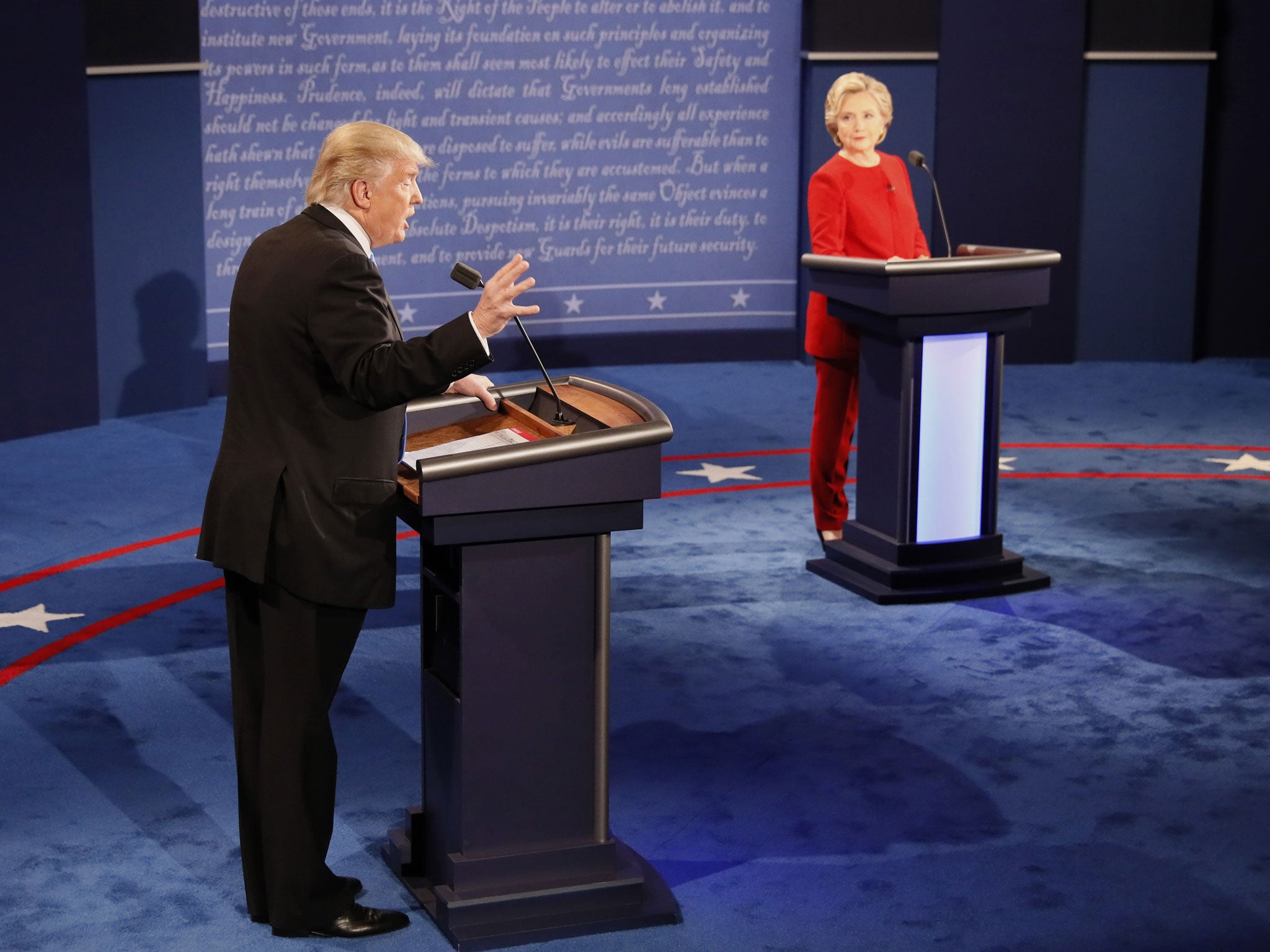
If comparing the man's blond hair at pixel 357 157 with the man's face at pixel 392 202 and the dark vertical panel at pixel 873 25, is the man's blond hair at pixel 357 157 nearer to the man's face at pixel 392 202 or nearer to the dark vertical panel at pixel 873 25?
the man's face at pixel 392 202

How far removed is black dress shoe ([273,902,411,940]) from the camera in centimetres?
305

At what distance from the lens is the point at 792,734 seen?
407 centimetres

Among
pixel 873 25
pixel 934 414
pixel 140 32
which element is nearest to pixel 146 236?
pixel 140 32

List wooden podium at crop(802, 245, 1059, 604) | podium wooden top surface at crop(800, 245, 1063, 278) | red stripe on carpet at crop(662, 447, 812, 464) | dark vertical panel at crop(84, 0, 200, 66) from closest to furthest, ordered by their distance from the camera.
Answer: podium wooden top surface at crop(800, 245, 1063, 278)
wooden podium at crop(802, 245, 1059, 604)
red stripe on carpet at crop(662, 447, 812, 464)
dark vertical panel at crop(84, 0, 200, 66)

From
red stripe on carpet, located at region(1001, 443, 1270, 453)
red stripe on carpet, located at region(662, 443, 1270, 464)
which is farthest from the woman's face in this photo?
red stripe on carpet, located at region(1001, 443, 1270, 453)

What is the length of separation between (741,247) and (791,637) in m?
4.37

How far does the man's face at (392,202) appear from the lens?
2.89 meters

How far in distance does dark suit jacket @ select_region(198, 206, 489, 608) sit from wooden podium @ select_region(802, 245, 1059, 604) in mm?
2356

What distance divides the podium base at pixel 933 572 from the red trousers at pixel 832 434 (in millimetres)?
278

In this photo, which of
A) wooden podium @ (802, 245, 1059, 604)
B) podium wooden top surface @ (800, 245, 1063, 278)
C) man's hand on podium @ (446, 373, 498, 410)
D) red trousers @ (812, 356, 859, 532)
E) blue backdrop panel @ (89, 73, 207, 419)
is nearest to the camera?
man's hand on podium @ (446, 373, 498, 410)

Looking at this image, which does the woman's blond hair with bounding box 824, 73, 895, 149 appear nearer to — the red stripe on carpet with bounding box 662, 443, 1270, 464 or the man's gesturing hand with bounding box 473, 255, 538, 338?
the red stripe on carpet with bounding box 662, 443, 1270, 464

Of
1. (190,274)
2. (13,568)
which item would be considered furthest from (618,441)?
(190,274)

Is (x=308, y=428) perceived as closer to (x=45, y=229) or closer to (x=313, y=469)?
(x=313, y=469)

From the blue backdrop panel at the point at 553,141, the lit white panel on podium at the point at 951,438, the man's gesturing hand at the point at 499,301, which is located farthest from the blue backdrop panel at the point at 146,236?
the man's gesturing hand at the point at 499,301
